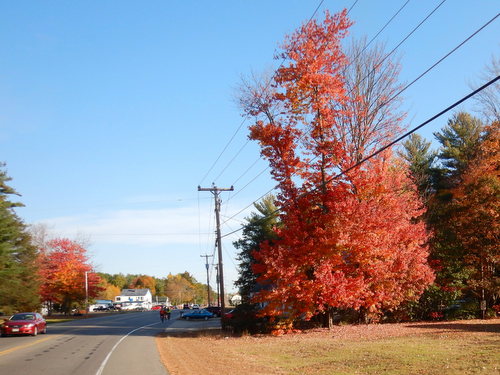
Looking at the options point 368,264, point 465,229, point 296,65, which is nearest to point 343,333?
point 368,264

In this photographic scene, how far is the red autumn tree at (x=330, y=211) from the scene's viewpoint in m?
25.7

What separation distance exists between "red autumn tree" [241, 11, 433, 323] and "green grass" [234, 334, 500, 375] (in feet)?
15.2

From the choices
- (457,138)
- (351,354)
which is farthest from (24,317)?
(457,138)

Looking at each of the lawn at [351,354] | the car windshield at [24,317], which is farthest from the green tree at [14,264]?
the lawn at [351,354]

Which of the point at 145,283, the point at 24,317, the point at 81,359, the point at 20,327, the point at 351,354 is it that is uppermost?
the point at 145,283

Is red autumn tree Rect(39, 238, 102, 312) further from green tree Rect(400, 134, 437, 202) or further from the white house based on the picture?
the white house

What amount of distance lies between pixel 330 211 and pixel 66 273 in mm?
51698

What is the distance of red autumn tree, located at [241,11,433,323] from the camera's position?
2569 cm

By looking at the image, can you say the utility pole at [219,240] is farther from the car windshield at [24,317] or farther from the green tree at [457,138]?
the green tree at [457,138]

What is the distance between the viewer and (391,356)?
15469mm

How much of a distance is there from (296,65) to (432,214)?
54.9ft

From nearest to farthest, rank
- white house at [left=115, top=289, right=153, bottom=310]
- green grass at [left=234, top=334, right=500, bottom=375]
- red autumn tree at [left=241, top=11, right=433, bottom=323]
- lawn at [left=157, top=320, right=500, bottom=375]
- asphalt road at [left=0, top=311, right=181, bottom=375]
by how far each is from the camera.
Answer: green grass at [left=234, top=334, right=500, bottom=375] → lawn at [left=157, top=320, right=500, bottom=375] → asphalt road at [left=0, top=311, right=181, bottom=375] → red autumn tree at [left=241, top=11, right=433, bottom=323] → white house at [left=115, top=289, right=153, bottom=310]

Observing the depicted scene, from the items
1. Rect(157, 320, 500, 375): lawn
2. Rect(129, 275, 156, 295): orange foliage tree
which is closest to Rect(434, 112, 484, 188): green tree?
Rect(157, 320, 500, 375): lawn

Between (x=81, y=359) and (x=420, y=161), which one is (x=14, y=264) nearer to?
(x=81, y=359)
